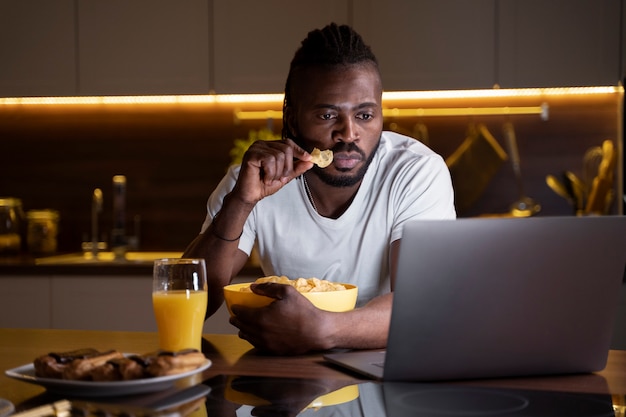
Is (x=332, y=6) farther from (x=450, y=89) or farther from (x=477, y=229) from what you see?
(x=477, y=229)

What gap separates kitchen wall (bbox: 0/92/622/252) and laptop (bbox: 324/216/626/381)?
92.5 inches

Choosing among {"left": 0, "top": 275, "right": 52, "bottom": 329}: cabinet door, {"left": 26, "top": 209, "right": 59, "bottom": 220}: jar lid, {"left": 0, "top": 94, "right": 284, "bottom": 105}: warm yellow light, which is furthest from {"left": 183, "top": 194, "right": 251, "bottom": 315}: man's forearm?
{"left": 26, "top": 209, "right": 59, "bottom": 220}: jar lid

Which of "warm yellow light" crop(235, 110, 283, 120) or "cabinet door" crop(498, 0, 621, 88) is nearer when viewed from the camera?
"cabinet door" crop(498, 0, 621, 88)

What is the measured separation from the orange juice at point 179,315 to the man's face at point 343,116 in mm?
647

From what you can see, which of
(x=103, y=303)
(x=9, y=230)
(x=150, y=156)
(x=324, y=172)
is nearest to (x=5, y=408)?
(x=324, y=172)

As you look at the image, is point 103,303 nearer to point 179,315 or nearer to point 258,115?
point 258,115

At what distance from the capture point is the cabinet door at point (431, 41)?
3.24m

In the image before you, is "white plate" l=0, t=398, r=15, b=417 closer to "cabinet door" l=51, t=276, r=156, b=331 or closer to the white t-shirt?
the white t-shirt

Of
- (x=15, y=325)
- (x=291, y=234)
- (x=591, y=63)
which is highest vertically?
(x=591, y=63)

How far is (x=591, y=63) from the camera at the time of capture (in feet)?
10.5

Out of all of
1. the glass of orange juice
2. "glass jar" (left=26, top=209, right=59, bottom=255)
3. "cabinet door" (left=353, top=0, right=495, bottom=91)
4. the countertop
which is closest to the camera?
the glass of orange juice

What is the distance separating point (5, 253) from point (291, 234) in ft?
6.24

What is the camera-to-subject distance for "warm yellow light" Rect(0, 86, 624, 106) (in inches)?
132

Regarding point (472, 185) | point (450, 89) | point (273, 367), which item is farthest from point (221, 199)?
point (472, 185)
